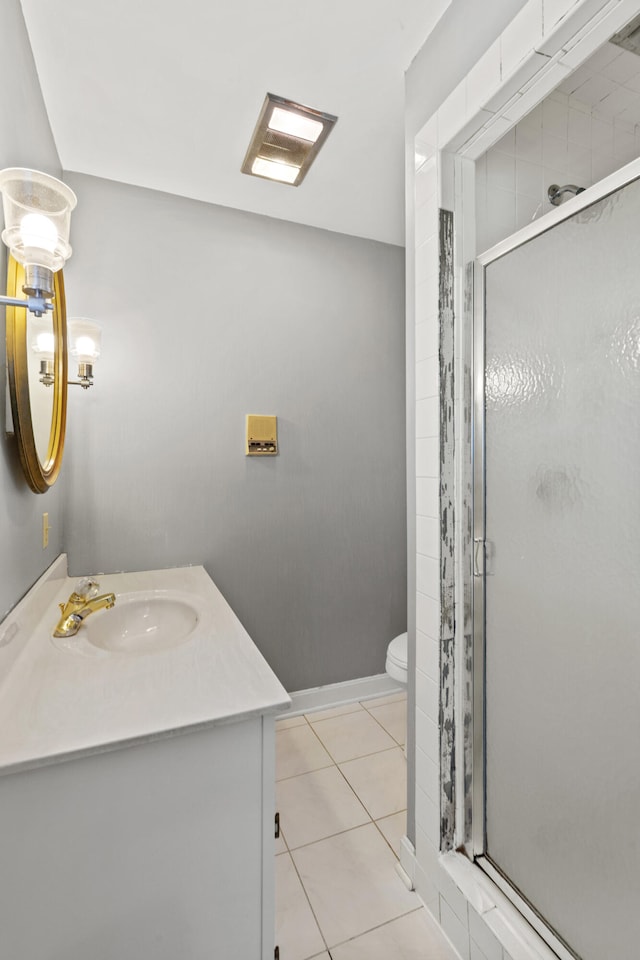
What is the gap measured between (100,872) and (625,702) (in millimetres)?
1009

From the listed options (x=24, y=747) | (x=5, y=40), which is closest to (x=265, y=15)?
(x=5, y=40)

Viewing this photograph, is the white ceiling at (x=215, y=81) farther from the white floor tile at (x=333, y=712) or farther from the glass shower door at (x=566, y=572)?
the white floor tile at (x=333, y=712)

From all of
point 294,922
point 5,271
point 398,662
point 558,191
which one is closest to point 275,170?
point 558,191

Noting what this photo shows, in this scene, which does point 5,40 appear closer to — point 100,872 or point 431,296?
point 431,296

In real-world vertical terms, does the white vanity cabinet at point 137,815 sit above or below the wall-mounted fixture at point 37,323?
below

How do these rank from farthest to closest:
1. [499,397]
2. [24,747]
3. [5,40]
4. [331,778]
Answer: [331,778], [499,397], [5,40], [24,747]

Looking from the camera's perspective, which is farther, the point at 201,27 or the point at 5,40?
the point at 201,27

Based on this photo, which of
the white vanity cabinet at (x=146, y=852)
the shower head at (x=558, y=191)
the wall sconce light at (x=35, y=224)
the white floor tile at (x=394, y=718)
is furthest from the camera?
the white floor tile at (x=394, y=718)

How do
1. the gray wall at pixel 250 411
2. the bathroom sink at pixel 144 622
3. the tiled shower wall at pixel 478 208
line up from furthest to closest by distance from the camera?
the gray wall at pixel 250 411, the bathroom sink at pixel 144 622, the tiled shower wall at pixel 478 208

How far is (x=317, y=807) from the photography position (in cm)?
163

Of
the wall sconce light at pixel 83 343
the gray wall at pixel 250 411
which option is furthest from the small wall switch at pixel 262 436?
the wall sconce light at pixel 83 343

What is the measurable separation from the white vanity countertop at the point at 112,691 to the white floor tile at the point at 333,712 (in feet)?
4.13

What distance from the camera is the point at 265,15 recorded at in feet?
3.94

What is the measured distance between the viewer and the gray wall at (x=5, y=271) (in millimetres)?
1026
